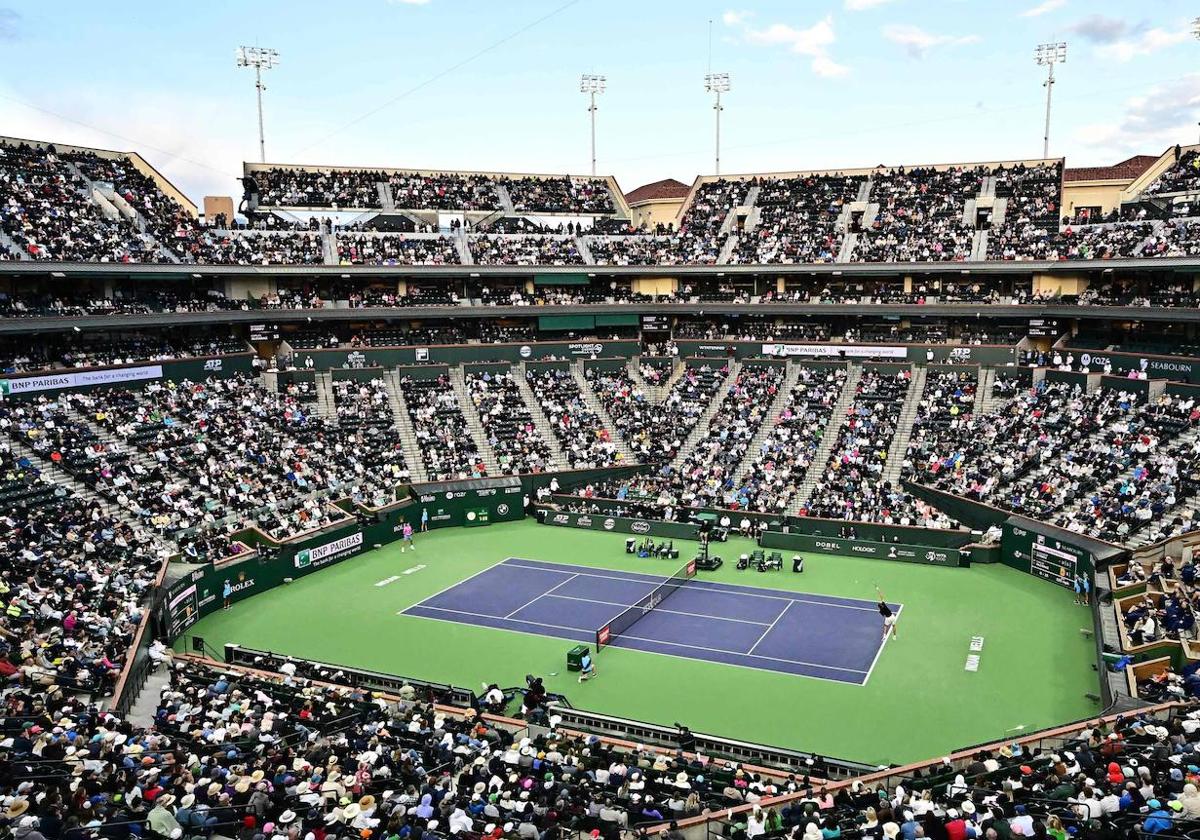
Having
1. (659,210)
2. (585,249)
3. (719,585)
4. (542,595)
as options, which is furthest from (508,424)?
(659,210)

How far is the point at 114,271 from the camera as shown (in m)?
49.1

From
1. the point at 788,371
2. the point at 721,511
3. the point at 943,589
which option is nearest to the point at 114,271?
the point at 721,511

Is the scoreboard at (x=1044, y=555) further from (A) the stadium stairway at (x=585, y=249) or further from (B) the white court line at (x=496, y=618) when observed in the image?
(A) the stadium stairway at (x=585, y=249)

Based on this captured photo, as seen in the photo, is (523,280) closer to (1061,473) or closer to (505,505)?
(505,505)

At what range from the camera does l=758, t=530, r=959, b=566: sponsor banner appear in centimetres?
4006

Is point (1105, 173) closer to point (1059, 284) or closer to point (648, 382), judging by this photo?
point (1059, 284)

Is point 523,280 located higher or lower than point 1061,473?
higher

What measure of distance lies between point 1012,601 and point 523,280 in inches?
1675

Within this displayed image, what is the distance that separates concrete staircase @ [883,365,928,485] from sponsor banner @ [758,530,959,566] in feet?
20.3

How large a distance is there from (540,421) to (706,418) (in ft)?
34.6

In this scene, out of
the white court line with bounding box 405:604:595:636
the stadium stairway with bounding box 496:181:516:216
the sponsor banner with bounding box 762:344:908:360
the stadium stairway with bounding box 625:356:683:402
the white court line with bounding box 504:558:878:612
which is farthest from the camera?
the stadium stairway with bounding box 496:181:516:216

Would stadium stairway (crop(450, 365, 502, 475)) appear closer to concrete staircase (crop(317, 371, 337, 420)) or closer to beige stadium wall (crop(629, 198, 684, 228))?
concrete staircase (crop(317, 371, 337, 420))

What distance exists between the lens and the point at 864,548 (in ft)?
138

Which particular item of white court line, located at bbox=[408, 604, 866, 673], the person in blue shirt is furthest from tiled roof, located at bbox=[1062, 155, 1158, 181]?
the person in blue shirt
